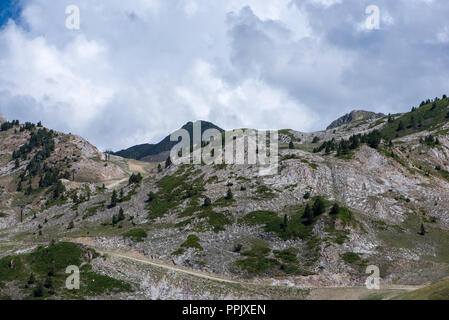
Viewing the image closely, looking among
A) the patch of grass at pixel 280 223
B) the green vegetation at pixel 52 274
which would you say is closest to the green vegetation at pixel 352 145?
the patch of grass at pixel 280 223

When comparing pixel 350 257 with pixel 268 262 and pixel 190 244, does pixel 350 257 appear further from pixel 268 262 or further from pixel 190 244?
pixel 190 244

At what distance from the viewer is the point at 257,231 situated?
11819 centimetres

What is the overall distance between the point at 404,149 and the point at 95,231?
138 metres

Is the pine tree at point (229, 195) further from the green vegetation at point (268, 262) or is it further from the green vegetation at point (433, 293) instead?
the green vegetation at point (433, 293)

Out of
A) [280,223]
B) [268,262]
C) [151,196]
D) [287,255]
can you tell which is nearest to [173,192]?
[151,196]

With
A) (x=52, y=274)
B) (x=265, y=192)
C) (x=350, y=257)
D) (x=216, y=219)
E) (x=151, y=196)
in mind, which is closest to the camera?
(x=52, y=274)

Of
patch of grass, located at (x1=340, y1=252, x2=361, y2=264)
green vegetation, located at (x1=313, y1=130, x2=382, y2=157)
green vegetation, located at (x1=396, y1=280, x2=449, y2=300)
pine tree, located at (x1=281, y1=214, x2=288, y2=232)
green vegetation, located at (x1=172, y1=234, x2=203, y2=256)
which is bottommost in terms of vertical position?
green vegetation, located at (x1=396, y1=280, x2=449, y2=300)

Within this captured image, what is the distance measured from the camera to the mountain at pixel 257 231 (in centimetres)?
8606

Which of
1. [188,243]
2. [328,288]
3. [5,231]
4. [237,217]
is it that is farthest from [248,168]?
[5,231]

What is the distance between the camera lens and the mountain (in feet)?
282

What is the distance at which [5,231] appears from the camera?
515 ft

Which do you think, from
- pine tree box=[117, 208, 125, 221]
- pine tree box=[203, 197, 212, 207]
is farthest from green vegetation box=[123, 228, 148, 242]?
pine tree box=[203, 197, 212, 207]

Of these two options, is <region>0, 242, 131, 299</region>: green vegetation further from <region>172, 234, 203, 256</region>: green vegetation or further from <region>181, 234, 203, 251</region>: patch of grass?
<region>181, 234, 203, 251</region>: patch of grass

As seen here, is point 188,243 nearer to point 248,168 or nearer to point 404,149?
point 248,168
